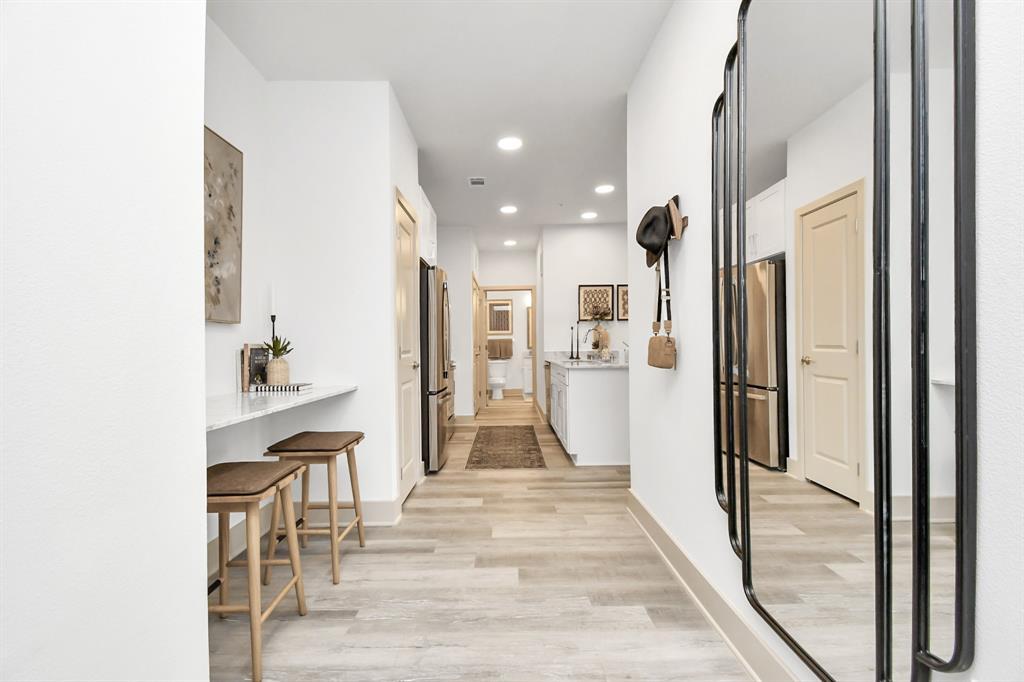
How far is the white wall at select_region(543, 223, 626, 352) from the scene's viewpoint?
6938 mm

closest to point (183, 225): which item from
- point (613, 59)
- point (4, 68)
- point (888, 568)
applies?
point (4, 68)

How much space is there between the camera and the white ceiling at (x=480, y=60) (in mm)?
2406

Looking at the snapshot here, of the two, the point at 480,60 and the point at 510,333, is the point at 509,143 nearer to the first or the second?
the point at 480,60

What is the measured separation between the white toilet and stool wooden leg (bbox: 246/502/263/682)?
28.9 feet

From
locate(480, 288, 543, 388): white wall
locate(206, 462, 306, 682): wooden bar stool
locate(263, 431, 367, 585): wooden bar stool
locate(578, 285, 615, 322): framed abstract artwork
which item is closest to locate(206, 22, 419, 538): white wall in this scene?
locate(263, 431, 367, 585): wooden bar stool

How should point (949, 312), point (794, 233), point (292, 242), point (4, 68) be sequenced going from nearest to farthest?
point (4, 68)
point (949, 312)
point (794, 233)
point (292, 242)

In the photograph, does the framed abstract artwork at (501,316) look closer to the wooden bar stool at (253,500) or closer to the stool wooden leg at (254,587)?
the wooden bar stool at (253,500)

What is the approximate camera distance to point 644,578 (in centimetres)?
235

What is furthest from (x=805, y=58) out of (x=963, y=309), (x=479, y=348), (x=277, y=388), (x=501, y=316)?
(x=501, y=316)

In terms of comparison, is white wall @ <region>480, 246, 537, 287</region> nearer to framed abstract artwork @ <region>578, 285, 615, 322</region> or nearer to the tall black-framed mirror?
framed abstract artwork @ <region>578, 285, 615, 322</region>

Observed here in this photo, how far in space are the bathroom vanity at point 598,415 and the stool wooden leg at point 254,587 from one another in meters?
3.20

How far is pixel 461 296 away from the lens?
24.0ft

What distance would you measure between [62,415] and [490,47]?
8.40ft

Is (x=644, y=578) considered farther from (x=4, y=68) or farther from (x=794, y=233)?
(x=4, y=68)
